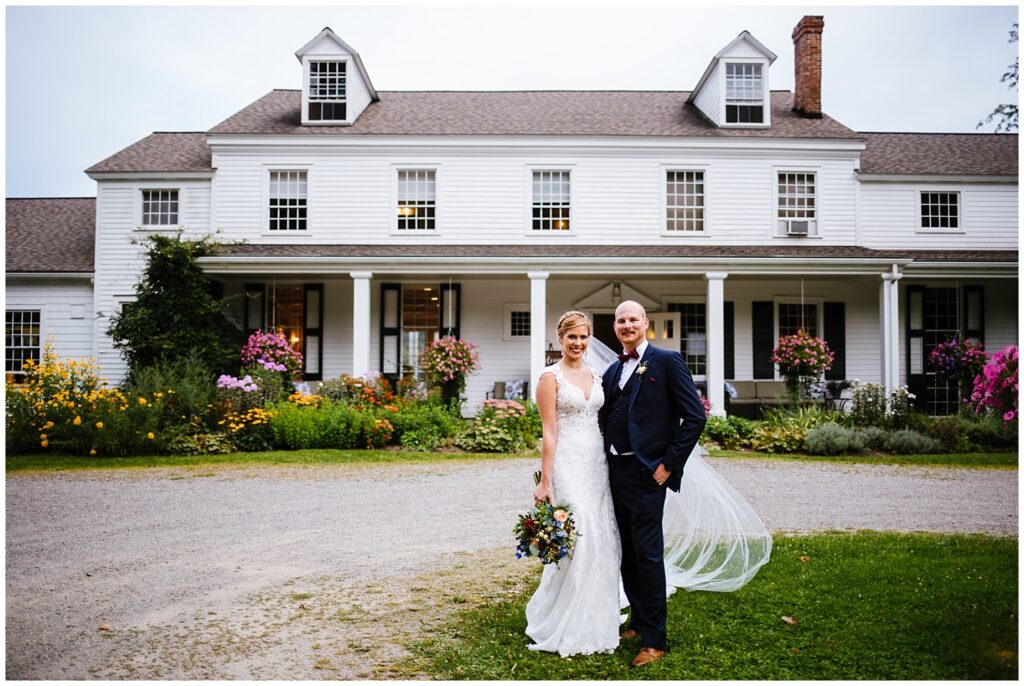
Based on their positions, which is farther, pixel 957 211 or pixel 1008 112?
pixel 957 211

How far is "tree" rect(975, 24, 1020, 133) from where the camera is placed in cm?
1333

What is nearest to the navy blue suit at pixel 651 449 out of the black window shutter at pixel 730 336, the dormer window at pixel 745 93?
the black window shutter at pixel 730 336

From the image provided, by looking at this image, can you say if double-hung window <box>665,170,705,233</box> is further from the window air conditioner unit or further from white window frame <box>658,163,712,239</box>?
the window air conditioner unit

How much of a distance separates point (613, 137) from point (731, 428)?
7.95 metres

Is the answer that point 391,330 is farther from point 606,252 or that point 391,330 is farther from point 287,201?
point 606,252

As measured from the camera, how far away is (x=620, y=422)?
4.08 meters

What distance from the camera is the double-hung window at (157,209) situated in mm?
16781

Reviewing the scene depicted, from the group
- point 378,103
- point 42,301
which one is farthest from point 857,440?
point 42,301

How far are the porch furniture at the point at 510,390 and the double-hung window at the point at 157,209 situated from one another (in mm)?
8996

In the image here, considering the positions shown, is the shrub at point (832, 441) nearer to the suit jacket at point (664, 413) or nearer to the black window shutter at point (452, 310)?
the black window shutter at point (452, 310)

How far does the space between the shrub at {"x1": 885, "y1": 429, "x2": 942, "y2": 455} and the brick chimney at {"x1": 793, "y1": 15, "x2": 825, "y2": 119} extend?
9598mm

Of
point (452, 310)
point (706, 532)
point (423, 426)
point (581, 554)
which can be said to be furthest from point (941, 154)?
point (581, 554)

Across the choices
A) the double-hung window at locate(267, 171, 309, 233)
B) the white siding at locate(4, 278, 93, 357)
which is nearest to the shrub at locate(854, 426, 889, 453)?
the double-hung window at locate(267, 171, 309, 233)

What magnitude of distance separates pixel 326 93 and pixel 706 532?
16.0 metres
